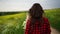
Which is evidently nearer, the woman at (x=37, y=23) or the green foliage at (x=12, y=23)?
the woman at (x=37, y=23)

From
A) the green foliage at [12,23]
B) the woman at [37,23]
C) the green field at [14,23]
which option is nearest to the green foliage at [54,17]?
the green field at [14,23]

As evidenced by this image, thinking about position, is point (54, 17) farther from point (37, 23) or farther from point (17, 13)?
point (37, 23)

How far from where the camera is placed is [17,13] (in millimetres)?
2906

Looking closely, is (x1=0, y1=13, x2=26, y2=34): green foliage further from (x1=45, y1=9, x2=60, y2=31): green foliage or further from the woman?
the woman

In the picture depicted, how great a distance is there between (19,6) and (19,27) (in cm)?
39

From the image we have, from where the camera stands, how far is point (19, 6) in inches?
115

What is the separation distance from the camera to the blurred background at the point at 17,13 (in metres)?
2.90

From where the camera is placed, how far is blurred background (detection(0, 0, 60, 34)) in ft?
9.52

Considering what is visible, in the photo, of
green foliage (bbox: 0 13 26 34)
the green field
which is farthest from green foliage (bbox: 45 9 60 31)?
green foliage (bbox: 0 13 26 34)

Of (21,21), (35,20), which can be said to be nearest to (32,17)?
(35,20)

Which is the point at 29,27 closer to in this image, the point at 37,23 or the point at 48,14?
the point at 37,23

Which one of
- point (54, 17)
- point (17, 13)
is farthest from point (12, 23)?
point (54, 17)

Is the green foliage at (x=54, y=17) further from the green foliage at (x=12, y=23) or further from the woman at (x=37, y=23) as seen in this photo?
the woman at (x=37, y=23)

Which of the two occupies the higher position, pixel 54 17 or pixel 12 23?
pixel 54 17
